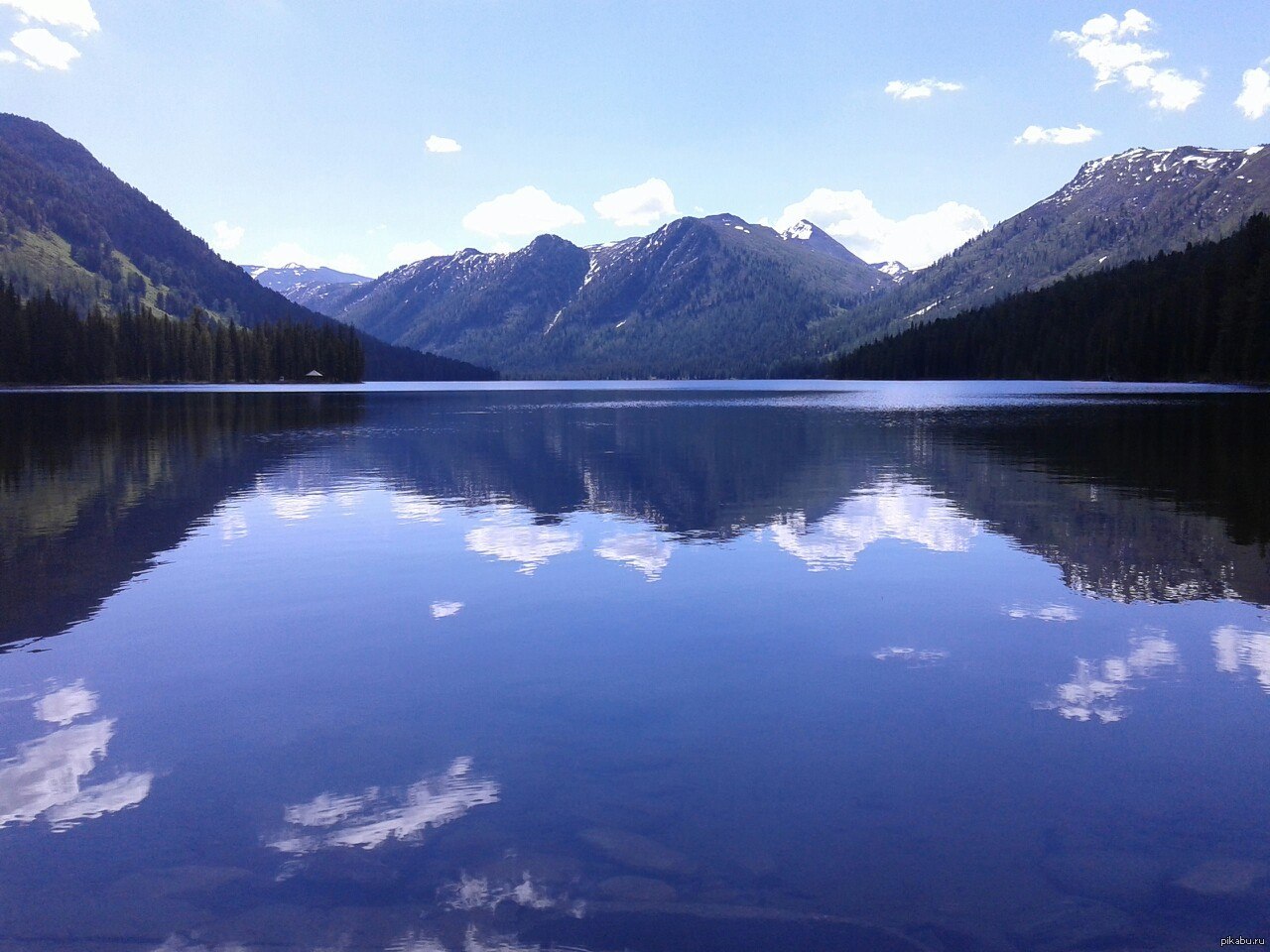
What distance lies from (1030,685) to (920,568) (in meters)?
8.24

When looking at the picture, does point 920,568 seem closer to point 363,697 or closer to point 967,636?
point 967,636

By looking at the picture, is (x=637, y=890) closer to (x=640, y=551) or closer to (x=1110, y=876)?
(x=1110, y=876)

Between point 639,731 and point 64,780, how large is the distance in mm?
6689

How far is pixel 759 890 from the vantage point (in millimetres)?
7711

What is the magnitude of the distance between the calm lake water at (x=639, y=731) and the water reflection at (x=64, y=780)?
5 centimetres

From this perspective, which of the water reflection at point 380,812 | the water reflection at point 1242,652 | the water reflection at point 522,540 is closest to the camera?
the water reflection at point 380,812

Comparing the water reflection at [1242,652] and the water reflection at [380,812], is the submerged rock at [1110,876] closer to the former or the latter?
the water reflection at [380,812]

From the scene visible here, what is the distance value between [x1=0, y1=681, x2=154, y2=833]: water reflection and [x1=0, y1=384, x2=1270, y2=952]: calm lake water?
5 centimetres

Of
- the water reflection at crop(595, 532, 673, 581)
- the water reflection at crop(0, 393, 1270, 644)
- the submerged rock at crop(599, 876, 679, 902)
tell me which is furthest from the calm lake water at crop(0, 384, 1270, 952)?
the water reflection at crop(0, 393, 1270, 644)

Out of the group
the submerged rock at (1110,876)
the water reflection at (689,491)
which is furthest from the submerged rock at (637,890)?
the water reflection at (689,491)

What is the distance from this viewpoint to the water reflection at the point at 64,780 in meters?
9.24

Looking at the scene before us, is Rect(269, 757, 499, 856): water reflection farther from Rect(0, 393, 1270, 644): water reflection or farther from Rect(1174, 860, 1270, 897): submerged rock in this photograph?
Rect(0, 393, 1270, 644): water reflection

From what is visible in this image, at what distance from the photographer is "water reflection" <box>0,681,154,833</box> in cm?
924

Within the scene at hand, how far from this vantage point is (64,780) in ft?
32.8
